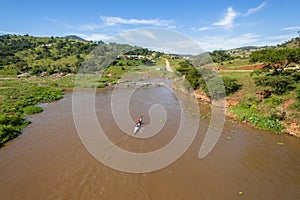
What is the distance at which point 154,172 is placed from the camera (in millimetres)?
11117

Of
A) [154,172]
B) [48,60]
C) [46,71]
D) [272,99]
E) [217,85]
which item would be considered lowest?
[154,172]

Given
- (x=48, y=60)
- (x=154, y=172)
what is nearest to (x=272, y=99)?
(x=154, y=172)

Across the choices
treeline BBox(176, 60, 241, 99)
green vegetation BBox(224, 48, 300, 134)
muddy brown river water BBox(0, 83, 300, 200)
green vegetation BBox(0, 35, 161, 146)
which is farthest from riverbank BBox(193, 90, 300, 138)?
green vegetation BBox(0, 35, 161, 146)

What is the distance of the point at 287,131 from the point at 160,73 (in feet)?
152

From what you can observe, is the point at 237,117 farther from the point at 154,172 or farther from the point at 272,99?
the point at 154,172

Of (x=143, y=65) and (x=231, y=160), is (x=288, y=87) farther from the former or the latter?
(x=143, y=65)

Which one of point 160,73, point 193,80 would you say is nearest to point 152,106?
point 193,80

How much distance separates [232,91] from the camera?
1014 inches

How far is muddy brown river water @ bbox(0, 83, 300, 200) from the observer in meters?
9.58

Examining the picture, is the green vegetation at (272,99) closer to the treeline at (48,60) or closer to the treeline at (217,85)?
the treeline at (217,85)

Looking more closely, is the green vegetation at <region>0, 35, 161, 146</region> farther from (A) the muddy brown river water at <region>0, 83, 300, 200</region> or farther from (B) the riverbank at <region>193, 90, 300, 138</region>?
(B) the riverbank at <region>193, 90, 300, 138</region>

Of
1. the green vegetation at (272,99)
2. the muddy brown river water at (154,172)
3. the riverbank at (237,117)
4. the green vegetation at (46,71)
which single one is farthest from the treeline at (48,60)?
the muddy brown river water at (154,172)

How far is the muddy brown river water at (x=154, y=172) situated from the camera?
9.58 m

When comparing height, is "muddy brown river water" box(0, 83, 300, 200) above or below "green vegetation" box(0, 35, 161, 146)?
below
